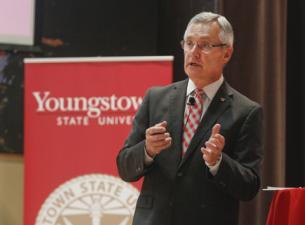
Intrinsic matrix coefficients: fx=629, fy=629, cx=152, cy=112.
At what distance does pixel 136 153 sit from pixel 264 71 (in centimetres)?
183

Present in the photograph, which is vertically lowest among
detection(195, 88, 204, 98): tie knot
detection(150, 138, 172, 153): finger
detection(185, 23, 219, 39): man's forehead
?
detection(150, 138, 172, 153): finger

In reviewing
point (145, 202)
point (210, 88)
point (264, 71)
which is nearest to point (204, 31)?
point (210, 88)

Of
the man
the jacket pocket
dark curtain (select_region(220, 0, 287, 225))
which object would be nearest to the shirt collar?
the man

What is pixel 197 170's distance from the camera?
2205 millimetres

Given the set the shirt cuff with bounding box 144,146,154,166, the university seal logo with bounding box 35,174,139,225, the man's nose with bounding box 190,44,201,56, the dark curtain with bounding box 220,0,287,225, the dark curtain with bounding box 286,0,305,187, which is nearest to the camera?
the shirt cuff with bounding box 144,146,154,166

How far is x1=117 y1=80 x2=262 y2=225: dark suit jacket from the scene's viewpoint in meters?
2.18

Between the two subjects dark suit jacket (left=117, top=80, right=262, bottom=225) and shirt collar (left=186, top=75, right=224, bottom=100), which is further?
shirt collar (left=186, top=75, right=224, bottom=100)

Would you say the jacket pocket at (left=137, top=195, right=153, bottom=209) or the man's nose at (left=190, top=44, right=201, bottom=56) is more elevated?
the man's nose at (left=190, top=44, right=201, bottom=56)

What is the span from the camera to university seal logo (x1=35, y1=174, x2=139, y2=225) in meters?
3.42

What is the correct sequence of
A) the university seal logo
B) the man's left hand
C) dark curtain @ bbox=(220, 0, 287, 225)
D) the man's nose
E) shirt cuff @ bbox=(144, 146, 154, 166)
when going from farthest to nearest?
1. dark curtain @ bbox=(220, 0, 287, 225)
2. the university seal logo
3. the man's nose
4. shirt cuff @ bbox=(144, 146, 154, 166)
5. the man's left hand

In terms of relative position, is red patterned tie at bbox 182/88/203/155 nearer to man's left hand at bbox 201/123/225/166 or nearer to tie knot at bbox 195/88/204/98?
tie knot at bbox 195/88/204/98

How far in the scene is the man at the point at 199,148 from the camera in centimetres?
218

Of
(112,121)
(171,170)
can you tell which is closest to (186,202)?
(171,170)

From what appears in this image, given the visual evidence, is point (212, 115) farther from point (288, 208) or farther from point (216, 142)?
point (288, 208)
